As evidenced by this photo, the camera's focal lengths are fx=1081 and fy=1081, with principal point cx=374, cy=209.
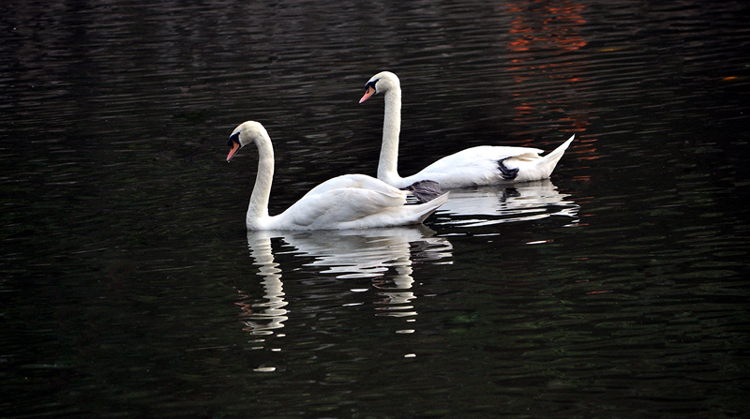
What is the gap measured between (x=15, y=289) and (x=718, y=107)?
10.2m

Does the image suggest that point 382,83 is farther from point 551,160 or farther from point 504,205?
point 504,205

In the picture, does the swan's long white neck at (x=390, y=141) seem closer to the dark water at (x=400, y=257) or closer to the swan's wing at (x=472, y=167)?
the swan's wing at (x=472, y=167)

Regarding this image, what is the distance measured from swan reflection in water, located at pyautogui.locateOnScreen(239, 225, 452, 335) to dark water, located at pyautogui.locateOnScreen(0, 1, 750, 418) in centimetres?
4

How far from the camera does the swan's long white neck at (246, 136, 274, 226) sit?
11414 millimetres

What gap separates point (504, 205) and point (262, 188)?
262 cm

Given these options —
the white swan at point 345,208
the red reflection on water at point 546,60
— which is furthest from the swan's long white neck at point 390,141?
the red reflection on water at point 546,60

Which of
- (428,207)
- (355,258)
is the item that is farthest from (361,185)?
(355,258)

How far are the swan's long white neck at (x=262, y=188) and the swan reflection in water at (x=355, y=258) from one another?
18 cm

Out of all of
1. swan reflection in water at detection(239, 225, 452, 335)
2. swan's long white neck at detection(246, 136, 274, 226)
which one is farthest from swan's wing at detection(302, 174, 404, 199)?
swan's long white neck at detection(246, 136, 274, 226)

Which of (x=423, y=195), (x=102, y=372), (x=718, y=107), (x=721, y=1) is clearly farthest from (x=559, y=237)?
(x=721, y=1)

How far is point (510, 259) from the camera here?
930 centimetres

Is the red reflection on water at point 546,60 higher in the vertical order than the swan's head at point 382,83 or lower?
lower

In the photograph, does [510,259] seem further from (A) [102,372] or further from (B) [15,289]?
(B) [15,289]

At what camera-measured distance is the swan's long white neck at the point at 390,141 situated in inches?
522
